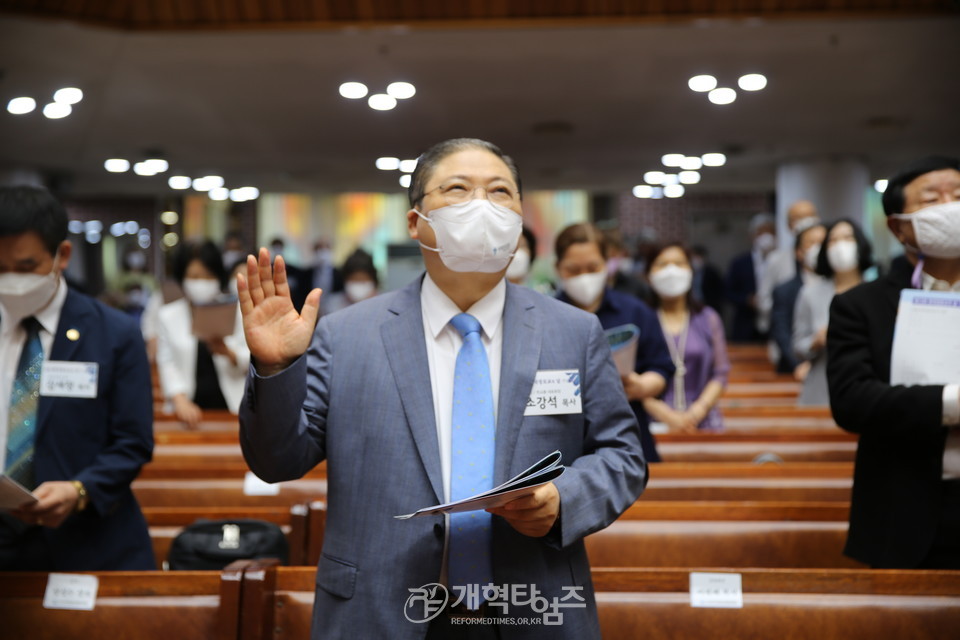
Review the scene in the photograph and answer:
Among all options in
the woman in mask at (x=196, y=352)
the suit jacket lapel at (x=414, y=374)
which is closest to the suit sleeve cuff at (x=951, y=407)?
the suit jacket lapel at (x=414, y=374)

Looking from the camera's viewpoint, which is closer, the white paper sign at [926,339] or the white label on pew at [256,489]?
the white paper sign at [926,339]

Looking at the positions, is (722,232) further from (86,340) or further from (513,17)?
(86,340)

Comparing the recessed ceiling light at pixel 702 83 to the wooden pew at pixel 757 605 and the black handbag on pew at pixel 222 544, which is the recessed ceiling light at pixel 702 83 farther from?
the wooden pew at pixel 757 605

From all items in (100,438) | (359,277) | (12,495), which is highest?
(359,277)

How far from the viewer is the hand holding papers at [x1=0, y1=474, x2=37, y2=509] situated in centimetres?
194

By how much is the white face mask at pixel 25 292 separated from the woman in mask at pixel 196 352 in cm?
191

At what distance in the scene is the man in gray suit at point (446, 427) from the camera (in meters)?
1.62

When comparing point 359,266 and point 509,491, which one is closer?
point 509,491

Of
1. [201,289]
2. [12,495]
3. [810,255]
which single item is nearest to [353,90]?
[201,289]

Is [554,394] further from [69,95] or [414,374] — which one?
[69,95]

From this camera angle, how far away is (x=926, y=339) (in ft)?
7.30

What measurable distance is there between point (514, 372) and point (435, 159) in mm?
445

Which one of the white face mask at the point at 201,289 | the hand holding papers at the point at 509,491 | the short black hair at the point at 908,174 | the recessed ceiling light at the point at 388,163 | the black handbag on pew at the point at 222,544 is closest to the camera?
the hand holding papers at the point at 509,491

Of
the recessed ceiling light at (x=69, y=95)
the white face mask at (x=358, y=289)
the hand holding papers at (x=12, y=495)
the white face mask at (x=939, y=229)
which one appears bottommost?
the hand holding papers at (x=12, y=495)
